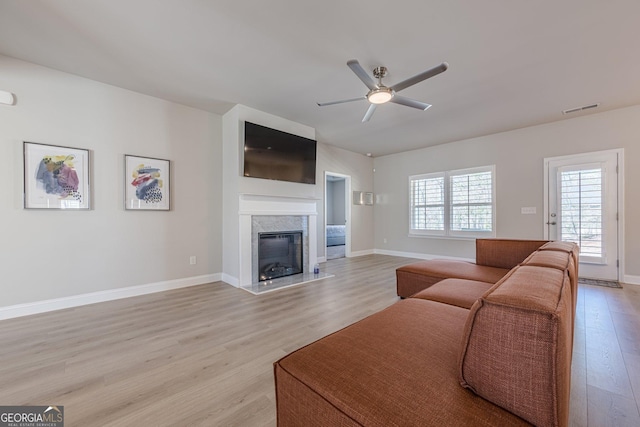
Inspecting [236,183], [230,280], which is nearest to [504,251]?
[236,183]

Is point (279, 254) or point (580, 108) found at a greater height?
point (580, 108)

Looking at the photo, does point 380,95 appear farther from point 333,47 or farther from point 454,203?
point 454,203

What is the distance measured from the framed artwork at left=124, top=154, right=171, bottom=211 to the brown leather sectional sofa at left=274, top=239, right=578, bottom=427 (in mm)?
3349

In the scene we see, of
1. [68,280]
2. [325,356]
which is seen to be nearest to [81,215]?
[68,280]

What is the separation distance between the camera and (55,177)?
9.45ft

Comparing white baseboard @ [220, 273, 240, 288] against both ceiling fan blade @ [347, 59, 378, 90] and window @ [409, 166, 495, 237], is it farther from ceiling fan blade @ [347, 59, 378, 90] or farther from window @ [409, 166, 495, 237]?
window @ [409, 166, 495, 237]

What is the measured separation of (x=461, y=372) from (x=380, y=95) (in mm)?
2636

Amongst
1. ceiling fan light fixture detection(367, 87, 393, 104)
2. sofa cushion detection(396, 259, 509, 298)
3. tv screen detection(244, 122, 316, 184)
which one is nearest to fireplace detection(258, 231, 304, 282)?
tv screen detection(244, 122, 316, 184)

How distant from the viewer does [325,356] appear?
1060 millimetres

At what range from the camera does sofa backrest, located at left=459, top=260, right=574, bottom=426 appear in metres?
0.67

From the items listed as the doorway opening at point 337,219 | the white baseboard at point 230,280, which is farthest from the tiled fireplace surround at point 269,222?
the doorway opening at point 337,219

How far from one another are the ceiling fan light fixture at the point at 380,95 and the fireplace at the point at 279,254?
246cm

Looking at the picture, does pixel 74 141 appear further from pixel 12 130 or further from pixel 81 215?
pixel 81 215

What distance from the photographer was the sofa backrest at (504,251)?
9.21ft
